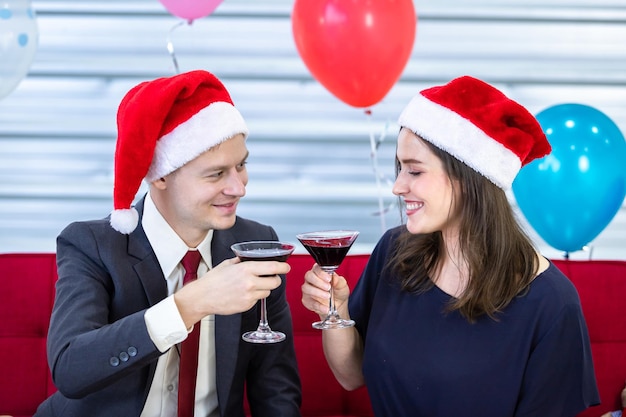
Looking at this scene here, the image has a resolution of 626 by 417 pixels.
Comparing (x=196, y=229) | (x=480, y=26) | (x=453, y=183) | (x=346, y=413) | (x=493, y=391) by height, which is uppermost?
(x=480, y=26)

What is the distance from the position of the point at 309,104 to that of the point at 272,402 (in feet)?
5.24

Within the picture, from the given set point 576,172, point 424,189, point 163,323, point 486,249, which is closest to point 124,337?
point 163,323

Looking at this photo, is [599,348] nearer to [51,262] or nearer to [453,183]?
[453,183]

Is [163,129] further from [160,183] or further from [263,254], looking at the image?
[263,254]

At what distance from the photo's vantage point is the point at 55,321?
182cm

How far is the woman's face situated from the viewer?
184cm

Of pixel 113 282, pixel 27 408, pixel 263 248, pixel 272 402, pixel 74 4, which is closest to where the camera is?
pixel 263 248

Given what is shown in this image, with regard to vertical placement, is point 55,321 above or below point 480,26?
below

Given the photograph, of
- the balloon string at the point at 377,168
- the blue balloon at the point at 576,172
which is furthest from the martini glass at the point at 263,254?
the balloon string at the point at 377,168

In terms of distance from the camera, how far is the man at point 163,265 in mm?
1735

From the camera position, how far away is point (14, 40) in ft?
8.83

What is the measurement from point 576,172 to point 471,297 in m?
1.00

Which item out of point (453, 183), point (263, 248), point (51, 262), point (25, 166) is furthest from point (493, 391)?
point (25, 166)

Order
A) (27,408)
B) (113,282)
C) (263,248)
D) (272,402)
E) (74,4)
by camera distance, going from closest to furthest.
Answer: (263,248) → (113,282) → (272,402) → (27,408) → (74,4)
